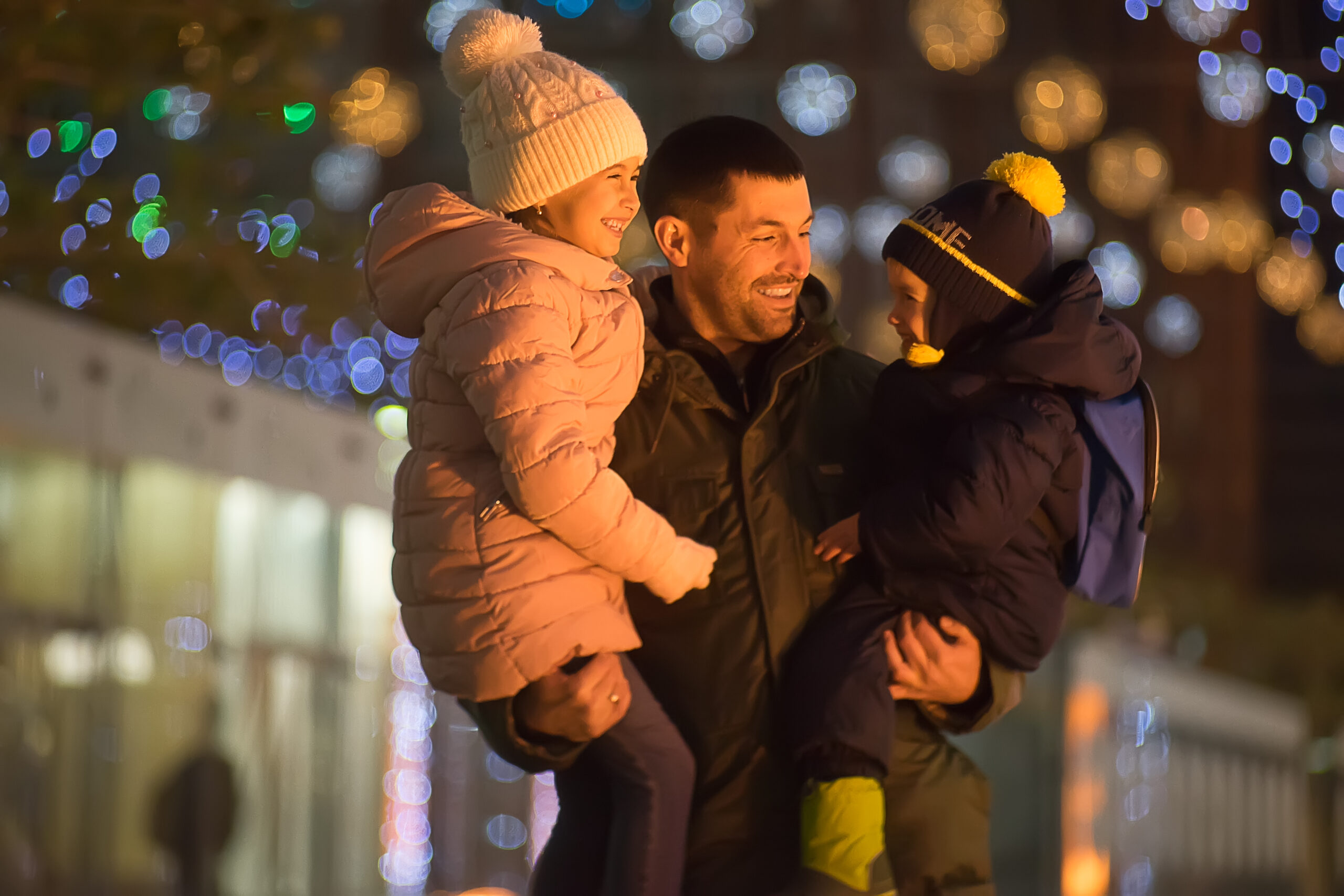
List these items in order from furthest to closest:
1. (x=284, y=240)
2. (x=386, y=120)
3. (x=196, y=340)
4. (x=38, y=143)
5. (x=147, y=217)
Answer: (x=386, y=120) < (x=196, y=340) < (x=284, y=240) < (x=147, y=217) < (x=38, y=143)

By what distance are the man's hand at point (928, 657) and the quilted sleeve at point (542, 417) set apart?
44 cm

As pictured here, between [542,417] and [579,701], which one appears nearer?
[542,417]

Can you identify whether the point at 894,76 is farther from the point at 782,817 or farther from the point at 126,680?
the point at 782,817

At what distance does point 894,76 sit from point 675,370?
40.3 ft

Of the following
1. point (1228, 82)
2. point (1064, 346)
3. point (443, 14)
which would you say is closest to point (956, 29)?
point (1228, 82)

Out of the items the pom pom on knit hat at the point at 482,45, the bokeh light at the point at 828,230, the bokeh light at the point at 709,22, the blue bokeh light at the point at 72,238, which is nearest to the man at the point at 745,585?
the pom pom on knit hat at the point at 482,45

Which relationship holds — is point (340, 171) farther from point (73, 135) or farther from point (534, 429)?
point (534, 429)

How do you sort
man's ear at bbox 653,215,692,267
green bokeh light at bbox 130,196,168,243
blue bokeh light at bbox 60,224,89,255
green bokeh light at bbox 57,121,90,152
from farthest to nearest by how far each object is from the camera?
1. green bokeh light at bbox 130,196,168,243
2. blue bokeh light at bbox 60,224,89,255
3. green bokeh light at bbox 57,121,90,152
4. man's ear at bbox 653,215,692,267

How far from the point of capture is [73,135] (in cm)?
773

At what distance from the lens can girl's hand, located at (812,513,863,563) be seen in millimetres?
2930

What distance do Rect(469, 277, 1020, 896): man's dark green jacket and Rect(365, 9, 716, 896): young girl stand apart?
0.08 m

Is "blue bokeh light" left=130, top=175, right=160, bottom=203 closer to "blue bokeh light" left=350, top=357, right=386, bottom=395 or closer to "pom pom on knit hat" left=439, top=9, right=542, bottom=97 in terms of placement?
"pom pom on knit hat" left=439, top=9, right=542, bottom=97

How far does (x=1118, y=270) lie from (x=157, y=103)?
13.6m

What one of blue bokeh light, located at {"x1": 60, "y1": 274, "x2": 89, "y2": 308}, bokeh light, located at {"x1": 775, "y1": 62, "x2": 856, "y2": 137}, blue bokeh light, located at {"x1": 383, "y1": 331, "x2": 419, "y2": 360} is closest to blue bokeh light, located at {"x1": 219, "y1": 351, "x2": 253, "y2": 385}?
blue bokeh light, located at {"x1": 383, "y1": 331, "x2": 419, "y2": 360}
